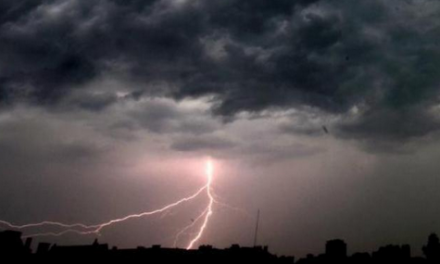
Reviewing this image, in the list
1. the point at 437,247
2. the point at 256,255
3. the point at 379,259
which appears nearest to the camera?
the point at 437,247

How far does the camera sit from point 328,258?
31.8 m

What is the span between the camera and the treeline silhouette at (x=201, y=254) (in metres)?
29.6

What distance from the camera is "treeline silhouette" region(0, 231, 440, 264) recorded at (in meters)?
29.6

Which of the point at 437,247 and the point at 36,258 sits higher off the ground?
the point at 437,247

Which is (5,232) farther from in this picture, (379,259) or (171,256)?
(379,259)

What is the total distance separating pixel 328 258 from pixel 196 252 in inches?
423

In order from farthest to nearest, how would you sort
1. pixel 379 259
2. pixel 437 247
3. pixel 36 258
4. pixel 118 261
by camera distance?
pixel 36 258 < pixel 118 261 < pixel 379 259 < pixel 437 247

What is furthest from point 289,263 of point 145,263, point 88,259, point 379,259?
point 88,259

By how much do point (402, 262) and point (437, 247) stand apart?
2211 millimetres

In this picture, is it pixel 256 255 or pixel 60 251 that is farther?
pixel 60 251

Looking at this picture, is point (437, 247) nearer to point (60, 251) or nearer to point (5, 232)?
point (60, 251)

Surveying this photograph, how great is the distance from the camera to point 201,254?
1485 inches

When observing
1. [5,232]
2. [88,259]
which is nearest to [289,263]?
[88,259]

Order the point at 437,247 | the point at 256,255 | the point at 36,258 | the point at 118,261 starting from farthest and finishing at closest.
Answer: the point at 36,258, the point at 118,261, the point at 256,255, the point at 437,247
